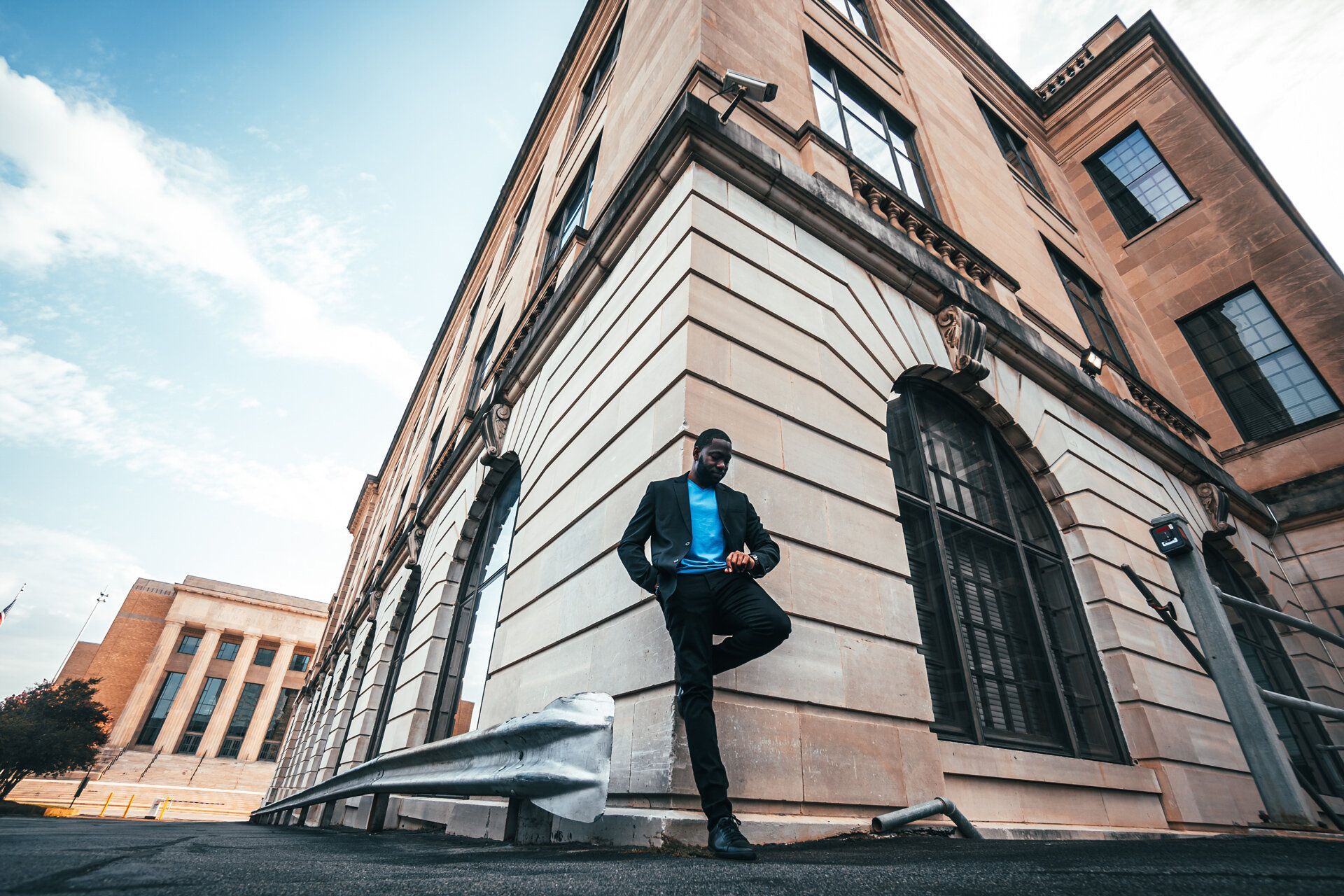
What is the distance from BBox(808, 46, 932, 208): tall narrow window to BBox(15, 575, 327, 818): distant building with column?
5678 cm

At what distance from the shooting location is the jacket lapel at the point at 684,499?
341 centimetres

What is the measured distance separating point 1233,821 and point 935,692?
3991 millimetres

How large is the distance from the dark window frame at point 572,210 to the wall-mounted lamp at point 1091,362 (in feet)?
26.3

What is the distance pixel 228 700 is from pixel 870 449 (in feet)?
227

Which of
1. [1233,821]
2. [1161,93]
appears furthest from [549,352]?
[1161,93]

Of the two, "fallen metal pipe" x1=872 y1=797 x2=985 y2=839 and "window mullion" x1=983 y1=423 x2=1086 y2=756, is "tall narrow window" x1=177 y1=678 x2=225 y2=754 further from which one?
"fallen metal pipe" x1=872 y1=797 x2=985 y2=839

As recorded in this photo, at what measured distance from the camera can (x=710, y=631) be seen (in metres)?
3.08

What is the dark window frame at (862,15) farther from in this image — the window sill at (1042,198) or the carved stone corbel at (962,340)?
the carved stone corbel at (962,340)

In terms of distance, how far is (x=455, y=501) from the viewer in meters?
11.0

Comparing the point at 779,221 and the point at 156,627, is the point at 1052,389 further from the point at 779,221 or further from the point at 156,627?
the point at 156,627

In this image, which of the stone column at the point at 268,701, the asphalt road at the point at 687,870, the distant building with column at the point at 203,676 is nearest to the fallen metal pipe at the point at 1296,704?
the asphalt road at the point at 687,870

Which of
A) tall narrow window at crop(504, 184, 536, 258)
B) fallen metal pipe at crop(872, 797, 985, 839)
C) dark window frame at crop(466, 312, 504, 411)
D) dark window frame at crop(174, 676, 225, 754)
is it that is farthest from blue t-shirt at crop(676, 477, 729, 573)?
dark window frame at crop(174, 676, 225, 754)

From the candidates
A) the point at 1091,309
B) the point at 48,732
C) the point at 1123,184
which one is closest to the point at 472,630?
the point at 1091,309

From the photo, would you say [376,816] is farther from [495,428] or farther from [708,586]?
[495,428]
